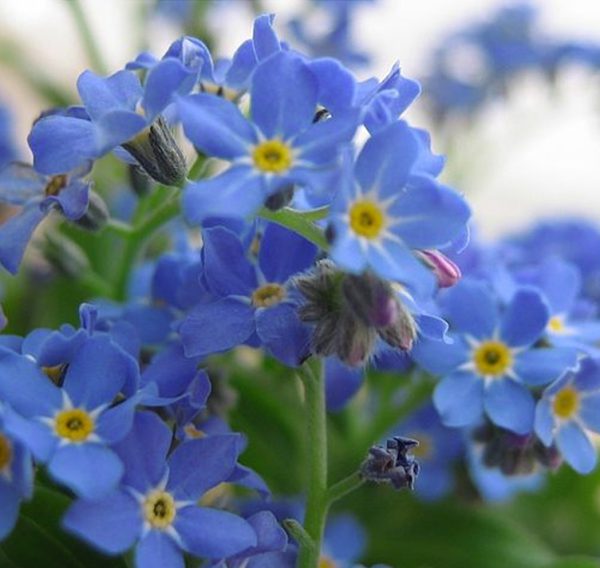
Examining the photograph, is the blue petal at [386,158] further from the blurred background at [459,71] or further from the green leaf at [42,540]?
the blurred background at [459,71]

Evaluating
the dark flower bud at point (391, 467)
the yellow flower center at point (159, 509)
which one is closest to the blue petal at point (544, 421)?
the dark flower bud at point (391, 467)

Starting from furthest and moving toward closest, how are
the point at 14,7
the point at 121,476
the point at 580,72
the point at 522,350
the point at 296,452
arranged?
the point at 14,7 → the point at 580,72 → the point at 296,452 → the point at 522,350 → the point at 121,476

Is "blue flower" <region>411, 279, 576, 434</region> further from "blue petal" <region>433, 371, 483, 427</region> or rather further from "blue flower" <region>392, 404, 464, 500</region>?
"blue flower" <region>392, 404, 464, 500</region>

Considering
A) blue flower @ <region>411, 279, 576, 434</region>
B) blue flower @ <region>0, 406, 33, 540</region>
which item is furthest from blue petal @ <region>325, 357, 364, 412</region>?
blue flower @ <region>0, 406, 33, 540</region>

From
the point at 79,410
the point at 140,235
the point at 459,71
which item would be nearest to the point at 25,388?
the point at 79,410

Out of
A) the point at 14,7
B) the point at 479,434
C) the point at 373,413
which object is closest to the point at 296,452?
the point at 373,413

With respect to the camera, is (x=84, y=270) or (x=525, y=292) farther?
(x=84, y=270)

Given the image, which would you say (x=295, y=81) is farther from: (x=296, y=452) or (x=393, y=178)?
(x=296, y=452)
